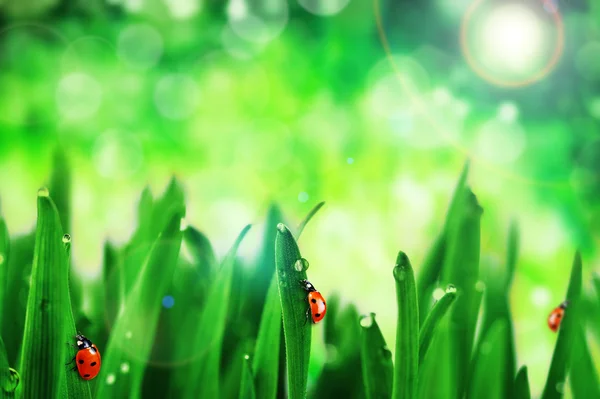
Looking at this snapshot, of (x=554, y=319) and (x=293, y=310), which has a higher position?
(x=554, y=319)

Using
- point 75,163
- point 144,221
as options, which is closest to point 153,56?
point 75,163

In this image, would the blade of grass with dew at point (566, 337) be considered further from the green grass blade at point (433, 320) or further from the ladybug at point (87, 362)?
the ladybug at point (87, 362)

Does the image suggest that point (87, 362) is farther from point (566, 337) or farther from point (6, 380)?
point (566, 337)

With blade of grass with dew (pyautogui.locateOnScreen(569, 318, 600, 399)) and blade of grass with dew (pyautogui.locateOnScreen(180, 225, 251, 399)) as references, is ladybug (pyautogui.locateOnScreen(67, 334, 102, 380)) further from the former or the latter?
blade of grass with dew (pyautogui.locateOnScreen(569, 318, 600, 399))

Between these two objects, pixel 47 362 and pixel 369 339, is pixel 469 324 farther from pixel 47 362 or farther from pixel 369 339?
pixel 47 362

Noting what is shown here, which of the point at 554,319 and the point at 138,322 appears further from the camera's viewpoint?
the point at 554,319

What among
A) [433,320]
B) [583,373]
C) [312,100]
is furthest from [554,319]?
[312,100]

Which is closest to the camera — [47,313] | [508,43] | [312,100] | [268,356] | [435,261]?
[47,313]
